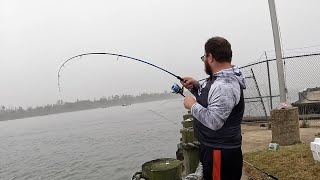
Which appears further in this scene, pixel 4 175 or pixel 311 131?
pixel 4 175

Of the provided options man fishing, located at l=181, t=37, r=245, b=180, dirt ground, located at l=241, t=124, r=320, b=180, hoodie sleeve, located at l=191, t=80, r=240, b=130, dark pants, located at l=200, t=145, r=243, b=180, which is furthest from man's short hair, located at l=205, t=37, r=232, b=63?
dirt ground, located at l=241, t=124, r=320, b=180

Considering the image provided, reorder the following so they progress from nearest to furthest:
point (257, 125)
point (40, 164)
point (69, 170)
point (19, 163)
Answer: point (257, 125) < point (69, 170) < point (40, 164) < point (19, 163)

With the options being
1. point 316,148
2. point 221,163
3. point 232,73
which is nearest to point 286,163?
point 316,148

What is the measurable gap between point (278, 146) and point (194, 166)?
247 cm

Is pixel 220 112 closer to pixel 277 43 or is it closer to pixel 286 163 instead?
pixel 286 163

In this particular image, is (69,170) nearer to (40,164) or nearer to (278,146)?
(40,164)

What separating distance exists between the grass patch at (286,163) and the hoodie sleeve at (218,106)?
321 centimetres

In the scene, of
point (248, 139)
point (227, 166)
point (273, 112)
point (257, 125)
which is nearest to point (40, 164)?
point (257, 125)

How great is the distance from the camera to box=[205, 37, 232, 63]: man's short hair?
9.91 feet

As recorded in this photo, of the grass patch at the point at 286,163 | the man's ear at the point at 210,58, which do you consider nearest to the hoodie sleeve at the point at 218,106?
the man's ear at the point at 210,58

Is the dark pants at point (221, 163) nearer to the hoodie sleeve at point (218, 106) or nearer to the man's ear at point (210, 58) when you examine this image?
the hoodie sleeve at point (218, 106)

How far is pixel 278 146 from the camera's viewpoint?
24.9ft

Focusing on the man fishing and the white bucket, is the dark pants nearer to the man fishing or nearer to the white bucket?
the man fishing

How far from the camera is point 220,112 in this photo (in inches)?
114
